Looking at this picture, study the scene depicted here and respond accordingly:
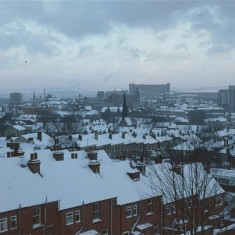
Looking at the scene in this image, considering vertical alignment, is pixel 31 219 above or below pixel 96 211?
above

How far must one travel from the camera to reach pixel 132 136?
8188cm

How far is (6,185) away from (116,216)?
6.87 meters

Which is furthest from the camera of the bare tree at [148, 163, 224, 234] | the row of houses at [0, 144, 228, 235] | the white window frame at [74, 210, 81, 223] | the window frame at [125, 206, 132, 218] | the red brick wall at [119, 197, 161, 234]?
the window frame at [125, 206, 132, 218]

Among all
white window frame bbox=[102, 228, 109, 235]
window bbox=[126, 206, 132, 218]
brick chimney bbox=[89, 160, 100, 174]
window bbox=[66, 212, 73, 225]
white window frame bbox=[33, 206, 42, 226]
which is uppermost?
brick chimney bbox=[89, 160, 100, 174]

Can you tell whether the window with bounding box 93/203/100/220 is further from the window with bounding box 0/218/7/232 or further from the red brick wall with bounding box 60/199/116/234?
the window with bounding box 0/218/7/232

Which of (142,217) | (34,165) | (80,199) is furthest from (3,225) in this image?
(142,217)

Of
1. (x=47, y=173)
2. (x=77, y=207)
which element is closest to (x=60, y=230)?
(x=77, y=207)

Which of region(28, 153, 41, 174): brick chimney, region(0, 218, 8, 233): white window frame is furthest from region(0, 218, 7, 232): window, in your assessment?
region(28, 153, 41, 174): brick chimney

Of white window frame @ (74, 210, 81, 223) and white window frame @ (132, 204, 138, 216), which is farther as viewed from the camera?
white window frame @ (132, 204, 138, 216)

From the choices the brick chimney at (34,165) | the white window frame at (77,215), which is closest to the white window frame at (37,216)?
the white window frame at (77,215)

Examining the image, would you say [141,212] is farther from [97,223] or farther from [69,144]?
[69,144]

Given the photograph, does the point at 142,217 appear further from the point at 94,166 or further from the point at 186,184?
the point at 186,184

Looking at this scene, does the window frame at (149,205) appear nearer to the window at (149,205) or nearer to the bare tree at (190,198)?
the window at (149,205)

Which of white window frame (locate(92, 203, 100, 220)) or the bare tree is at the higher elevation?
the bare tree
